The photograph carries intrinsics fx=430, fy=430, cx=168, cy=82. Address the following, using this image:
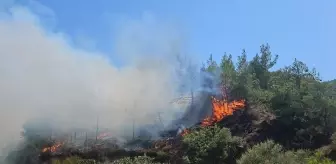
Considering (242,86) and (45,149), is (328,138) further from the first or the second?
(45,149)

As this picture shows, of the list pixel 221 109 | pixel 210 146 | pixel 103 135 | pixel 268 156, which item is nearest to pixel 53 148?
pixel 103 135

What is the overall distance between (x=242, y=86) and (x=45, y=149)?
107 ft

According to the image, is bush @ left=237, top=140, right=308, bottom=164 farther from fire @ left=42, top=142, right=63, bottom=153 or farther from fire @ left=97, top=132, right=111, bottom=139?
fire @ left=42, top=142, right=63, bottom=153

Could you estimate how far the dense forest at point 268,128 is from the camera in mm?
42906

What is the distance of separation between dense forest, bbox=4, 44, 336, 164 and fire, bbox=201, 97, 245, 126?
3.34 ft

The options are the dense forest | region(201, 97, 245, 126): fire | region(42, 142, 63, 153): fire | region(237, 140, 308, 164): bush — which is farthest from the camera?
region(201, 97, 245, 126): fire

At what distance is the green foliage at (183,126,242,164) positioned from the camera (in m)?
45.8

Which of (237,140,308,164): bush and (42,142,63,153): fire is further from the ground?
(42,142,63,153): fire

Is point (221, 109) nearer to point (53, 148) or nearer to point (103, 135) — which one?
point (103, 135)

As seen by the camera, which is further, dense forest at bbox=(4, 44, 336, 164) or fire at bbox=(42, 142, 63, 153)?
fire at bbox=(42, 142, 63, 153)

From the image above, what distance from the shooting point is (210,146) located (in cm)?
4569

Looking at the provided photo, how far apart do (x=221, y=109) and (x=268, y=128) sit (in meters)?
8.97

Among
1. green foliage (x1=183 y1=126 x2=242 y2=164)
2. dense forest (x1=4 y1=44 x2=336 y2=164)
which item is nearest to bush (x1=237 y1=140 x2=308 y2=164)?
dense forest (x1=4 y1=44 x2=336 y2=164)

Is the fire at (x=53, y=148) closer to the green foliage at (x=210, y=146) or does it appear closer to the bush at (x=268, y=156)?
the green foliage at (x=210, y=146)
